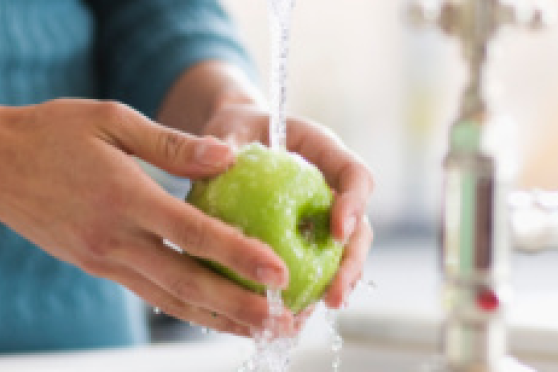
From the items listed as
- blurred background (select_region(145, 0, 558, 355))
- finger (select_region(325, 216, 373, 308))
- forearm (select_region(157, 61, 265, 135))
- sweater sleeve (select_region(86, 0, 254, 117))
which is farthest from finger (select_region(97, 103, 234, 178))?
blurred background (select_region(145, 0, 558, 355))

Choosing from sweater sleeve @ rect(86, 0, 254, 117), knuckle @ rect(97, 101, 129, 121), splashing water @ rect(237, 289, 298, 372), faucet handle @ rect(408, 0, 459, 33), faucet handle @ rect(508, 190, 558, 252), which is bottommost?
splashing water @ rect(237, 289, 298, 372)

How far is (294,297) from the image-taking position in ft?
2.25

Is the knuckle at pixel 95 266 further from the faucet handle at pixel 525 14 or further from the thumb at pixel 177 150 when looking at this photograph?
the faucet handle at pixel 525 14

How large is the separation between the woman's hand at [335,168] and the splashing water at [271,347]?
0.04 meters

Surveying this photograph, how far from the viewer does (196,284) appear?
2.24 feet

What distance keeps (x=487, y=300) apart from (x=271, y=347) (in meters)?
0.15

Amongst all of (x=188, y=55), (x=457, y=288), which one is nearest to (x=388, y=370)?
(x=457, y=288)

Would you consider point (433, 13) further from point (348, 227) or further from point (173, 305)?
point (173, 305)

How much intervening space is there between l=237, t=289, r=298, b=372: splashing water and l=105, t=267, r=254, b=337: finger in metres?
0.02

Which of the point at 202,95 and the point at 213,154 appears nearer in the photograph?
the point at 213,154

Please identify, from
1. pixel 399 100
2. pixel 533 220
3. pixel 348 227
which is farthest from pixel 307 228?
pixel 399 100

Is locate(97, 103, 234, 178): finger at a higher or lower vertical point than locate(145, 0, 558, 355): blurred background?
lower

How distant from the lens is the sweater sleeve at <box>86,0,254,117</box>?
1153 millimetres

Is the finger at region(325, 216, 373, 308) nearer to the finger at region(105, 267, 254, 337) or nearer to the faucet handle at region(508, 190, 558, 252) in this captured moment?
the finger at region(105, 267, 254, 337)
